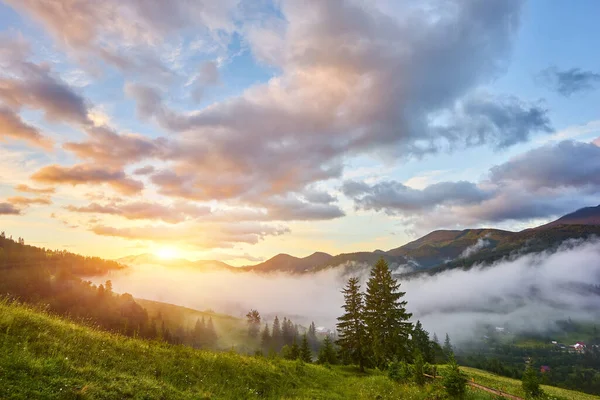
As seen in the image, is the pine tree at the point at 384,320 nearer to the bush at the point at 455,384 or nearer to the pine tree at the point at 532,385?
the pine tree at the point at 532,385

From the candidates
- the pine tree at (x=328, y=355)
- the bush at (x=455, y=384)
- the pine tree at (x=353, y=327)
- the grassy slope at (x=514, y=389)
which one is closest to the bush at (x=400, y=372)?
the grassy slope at (x=514, y=389)

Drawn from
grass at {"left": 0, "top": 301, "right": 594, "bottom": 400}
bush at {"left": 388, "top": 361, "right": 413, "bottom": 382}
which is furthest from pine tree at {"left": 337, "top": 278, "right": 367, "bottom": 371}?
grass at {"left": 0, "top": 301, "right": 594, "bottom": 400}

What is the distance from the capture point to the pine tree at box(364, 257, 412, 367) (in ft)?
143

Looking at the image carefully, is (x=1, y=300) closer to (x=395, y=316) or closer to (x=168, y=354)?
(x=168, y=354)

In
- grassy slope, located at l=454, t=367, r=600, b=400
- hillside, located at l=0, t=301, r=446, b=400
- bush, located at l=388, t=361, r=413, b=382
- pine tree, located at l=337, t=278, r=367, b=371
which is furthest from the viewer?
pine tree, located at l=337, t=278, r=367, b=371

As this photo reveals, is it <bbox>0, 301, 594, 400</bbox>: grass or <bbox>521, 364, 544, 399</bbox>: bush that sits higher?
<bbox>0, 301, 594, 400</bbox>: grass

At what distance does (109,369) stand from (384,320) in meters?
39.6

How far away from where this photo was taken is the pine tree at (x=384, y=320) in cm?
4369

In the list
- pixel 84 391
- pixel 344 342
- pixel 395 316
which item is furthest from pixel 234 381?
pixel 344 342

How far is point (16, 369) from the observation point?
10141mm

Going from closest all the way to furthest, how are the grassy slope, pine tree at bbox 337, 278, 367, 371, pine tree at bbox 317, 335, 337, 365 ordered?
1. the grassy slope
2. pine tree at bbox 337, 278, 367, 371
3. pine tree at bbox 317, 335, 337, 365

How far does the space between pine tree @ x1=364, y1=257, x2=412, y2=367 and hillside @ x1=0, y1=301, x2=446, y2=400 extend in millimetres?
23322

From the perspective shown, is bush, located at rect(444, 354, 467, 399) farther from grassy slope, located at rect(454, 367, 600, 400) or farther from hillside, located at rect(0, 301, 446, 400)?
grassy slope, located at rect(454, 367, 600, 400)

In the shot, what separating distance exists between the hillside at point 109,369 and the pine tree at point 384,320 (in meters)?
23.3
